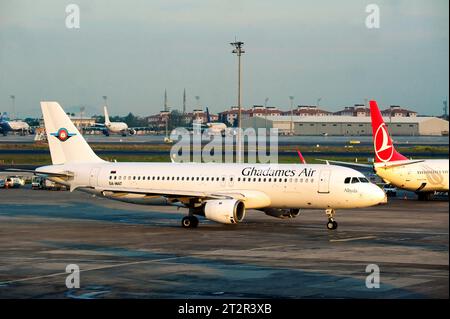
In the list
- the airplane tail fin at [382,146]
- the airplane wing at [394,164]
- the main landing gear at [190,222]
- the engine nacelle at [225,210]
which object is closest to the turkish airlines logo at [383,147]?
the airplane tail fin at [382,146]

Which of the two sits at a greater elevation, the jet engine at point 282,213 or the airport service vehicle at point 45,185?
the jet engine at point 282,213

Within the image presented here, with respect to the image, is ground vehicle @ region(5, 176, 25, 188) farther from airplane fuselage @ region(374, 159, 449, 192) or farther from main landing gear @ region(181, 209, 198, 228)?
main landing gear @ region(181, 209, 198, 228)

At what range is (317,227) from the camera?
60.6 m

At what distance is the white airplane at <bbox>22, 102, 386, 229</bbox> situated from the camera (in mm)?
58344

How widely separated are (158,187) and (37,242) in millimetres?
13105

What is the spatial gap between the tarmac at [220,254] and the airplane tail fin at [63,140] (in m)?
4.78

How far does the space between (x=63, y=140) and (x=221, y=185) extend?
14.6 m

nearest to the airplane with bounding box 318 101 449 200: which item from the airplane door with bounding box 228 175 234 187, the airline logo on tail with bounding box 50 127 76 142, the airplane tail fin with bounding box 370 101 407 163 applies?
the airplane tail fin with bounding box 370 101 407 163

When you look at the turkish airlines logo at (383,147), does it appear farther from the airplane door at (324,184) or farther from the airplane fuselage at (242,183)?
the airplane door at (324,184)

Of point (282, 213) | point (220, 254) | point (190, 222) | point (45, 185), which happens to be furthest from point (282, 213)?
point (45, 185)

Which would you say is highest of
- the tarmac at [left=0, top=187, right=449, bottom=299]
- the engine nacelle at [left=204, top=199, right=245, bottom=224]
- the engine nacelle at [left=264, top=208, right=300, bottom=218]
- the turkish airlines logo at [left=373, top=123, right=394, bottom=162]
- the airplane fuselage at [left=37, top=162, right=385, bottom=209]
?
the turkish airlines logo at [left=373, top=123, right=394, bottom=162]

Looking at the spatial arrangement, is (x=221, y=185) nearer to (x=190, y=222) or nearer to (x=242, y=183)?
(x=242, y=183)

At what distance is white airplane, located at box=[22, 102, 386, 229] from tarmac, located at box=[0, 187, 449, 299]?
1661mm

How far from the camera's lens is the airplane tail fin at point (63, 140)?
67.6 meters
